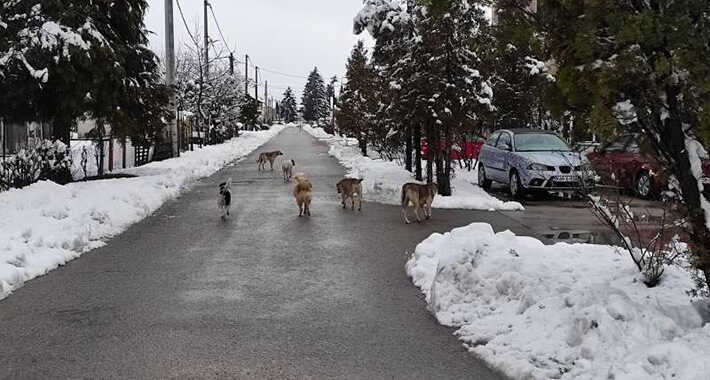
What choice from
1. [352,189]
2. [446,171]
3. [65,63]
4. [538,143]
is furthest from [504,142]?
[65,63]

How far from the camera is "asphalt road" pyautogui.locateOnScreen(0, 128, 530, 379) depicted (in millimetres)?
4891

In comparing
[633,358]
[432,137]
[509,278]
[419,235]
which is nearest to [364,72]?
[432,137]

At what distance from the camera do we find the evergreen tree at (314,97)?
514 feet

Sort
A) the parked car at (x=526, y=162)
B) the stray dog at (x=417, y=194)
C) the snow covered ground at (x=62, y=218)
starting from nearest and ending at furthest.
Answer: the snow covered ground at (x=62, y=218) → the stray dog at (x=417, y=194) → the parked car at (x=526, y=162)

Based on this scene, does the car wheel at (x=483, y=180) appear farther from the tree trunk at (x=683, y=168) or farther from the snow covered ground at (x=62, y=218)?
the tree trunk at (x=683, y=168)

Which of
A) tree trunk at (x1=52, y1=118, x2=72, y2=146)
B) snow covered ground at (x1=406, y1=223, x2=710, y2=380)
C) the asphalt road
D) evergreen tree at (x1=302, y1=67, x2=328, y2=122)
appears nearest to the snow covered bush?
tree trunk at (x1=52, y1=118, x2=72, y2=146)

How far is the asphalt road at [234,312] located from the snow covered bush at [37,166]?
5.79m

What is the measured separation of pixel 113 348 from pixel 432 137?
11.9m

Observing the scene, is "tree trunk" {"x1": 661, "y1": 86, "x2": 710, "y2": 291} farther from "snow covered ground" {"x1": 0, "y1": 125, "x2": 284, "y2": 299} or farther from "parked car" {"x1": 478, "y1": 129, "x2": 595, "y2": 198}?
"parked car" {"x1": 478, "y1": 129, "x2": 595, "y2": 198}

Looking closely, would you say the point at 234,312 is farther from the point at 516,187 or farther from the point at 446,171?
the point at 516,187

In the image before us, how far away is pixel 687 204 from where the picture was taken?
4945mm

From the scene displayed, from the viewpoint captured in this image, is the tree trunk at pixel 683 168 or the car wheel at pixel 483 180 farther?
the car wheel at pixel 483 180

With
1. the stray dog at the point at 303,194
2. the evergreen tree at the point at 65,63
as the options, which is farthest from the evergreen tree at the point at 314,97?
the stray dog at the point at 303,194

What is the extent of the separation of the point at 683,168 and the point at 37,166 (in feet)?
49.3
